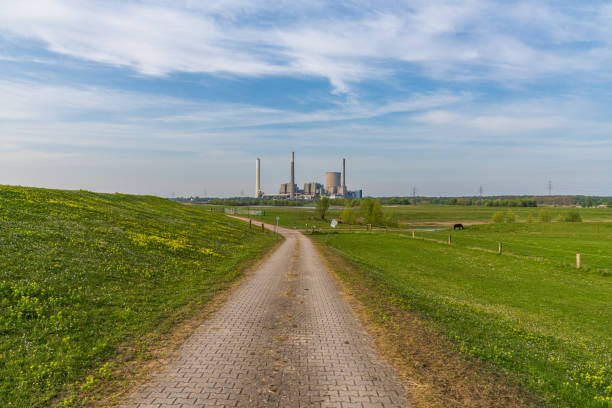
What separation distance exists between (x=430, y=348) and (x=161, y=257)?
1684 cm

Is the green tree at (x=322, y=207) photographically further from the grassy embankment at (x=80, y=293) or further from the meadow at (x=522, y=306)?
the grassy embankment at (x=80, y=293)

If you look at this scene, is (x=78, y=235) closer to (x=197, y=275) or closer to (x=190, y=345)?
(x=197, y=275)

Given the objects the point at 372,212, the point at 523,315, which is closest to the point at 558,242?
the point at 523,315

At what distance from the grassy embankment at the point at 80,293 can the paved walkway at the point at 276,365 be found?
1273mm

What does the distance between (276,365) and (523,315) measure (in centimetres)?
1274

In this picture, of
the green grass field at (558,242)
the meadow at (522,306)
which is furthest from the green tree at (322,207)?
the meadow at (522,306)

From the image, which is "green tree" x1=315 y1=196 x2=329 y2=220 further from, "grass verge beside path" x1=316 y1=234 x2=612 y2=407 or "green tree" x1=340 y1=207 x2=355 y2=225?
"grass verge beside path" x1=316 y1=234 x2=612 y2=407


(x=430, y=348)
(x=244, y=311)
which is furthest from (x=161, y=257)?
(x=430, y=348)

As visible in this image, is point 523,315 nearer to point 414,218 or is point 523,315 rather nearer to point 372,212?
point 372,212

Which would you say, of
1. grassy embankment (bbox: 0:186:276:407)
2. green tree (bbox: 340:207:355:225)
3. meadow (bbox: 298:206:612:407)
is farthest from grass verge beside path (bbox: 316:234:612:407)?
green tree (bbox: 340:207:355:225)

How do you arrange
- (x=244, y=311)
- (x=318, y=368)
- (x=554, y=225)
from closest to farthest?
(x=318, y=368)
(x=244, y=311)
(x=554, y=225)

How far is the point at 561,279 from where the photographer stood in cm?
2391

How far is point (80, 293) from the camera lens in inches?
454

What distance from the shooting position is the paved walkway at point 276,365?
6.20 m
